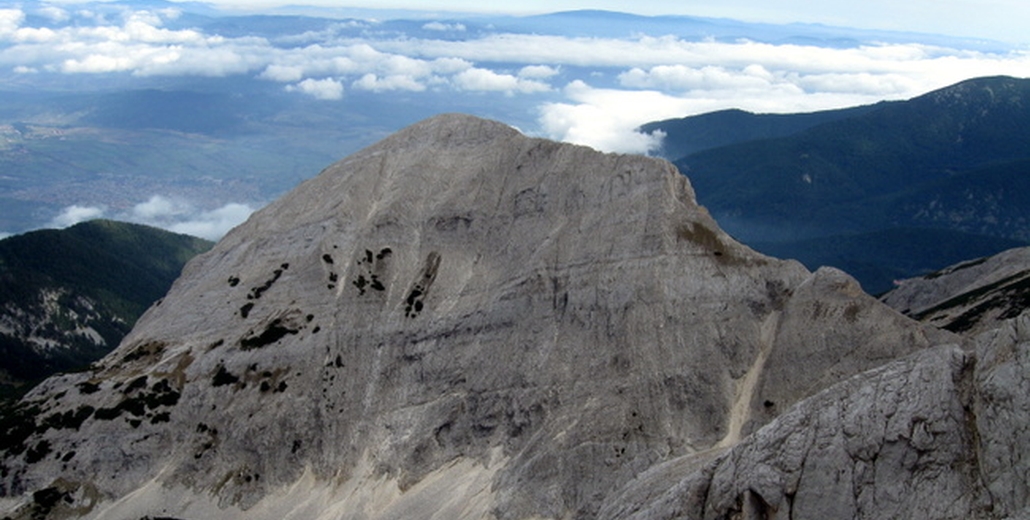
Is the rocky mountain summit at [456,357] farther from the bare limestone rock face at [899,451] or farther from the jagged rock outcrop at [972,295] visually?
the jagged rock outcrop at [972,295]

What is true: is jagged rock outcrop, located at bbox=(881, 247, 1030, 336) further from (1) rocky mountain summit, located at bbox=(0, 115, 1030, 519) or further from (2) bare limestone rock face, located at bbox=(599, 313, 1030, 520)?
(2) bare limestone rock face, located at bbox=(599, 313, 1030, 520)

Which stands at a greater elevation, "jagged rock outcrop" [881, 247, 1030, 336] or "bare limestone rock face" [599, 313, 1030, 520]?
"bare limestone rock face" [599, 313, 1030, 520]

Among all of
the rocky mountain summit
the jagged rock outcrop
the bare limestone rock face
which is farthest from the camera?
the jagged rock outcrop

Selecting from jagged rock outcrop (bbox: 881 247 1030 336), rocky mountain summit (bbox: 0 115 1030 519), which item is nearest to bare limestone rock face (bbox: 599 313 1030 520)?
rocky mountain summit (bbox: 0 115 1030 519)

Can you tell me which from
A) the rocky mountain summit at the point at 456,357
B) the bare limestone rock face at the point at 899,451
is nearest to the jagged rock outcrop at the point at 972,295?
the rocky mountain summit at the point at 456,357

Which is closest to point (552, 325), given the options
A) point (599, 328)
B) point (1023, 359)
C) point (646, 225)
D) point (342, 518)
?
point (599, 328)

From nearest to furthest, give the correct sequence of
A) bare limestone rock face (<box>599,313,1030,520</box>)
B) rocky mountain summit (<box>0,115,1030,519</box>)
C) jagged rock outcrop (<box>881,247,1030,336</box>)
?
bare limestone rock face (<box>599,313,1030,520</box>) < rocky mountain summit (<box>0,115,1030,519</box>) < jagged rock outcrop (<box>881,247,1030,336</box>)

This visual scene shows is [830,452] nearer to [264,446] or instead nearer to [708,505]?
[708,505]
